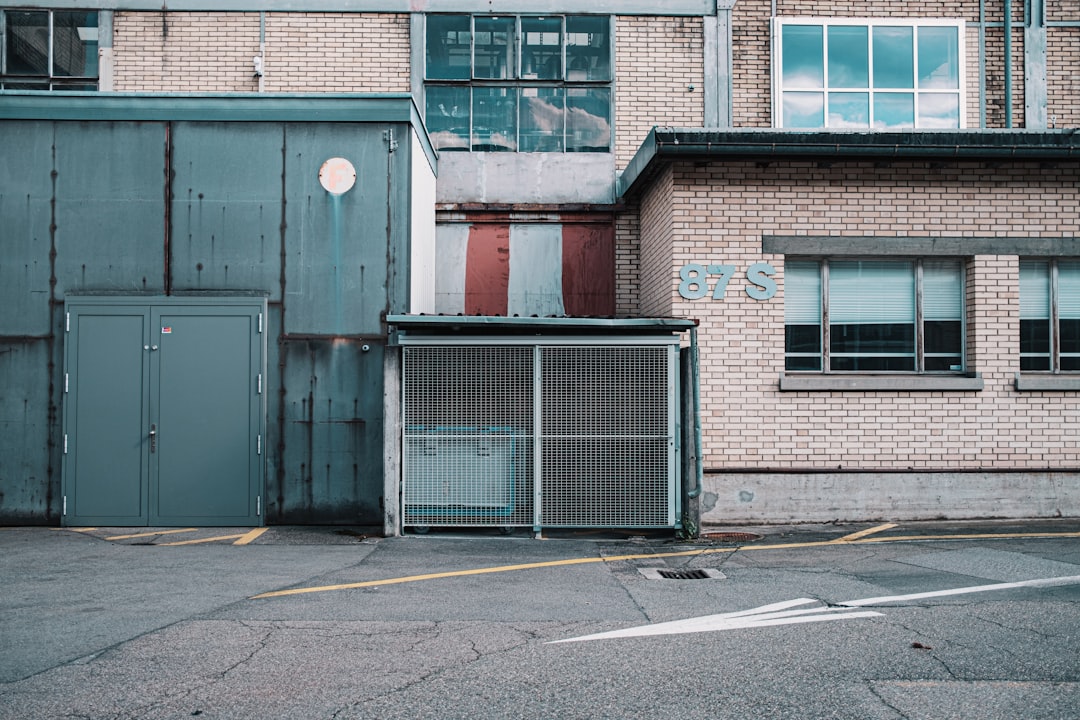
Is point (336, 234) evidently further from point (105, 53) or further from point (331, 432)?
point (105, 53)

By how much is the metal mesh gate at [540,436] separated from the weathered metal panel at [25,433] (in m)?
4.48

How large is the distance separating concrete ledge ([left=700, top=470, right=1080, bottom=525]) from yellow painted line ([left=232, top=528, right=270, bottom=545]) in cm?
530

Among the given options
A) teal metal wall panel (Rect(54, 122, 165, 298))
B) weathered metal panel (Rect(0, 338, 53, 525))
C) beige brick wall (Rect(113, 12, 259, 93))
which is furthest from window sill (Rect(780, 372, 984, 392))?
beige brick wall (Rect(113, 12, 259, 93))

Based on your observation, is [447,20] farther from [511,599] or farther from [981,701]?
[981,701]

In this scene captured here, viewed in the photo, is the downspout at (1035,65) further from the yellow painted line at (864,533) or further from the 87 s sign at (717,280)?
the yellow painted line at (864,533)

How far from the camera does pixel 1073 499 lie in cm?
1138

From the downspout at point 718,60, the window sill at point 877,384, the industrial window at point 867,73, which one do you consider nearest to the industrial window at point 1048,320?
the window sill at point 877,384

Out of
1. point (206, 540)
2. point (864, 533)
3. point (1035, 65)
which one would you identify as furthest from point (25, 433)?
point (1035, 65)

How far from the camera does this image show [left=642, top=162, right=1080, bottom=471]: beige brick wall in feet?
37.4

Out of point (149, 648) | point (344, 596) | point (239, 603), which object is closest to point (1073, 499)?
point (344, 596)

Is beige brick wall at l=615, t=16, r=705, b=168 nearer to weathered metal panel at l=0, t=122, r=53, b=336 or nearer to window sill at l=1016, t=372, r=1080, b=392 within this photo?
window sill at l=1016, t=372, r=1080, b=392

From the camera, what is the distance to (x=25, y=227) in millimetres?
11219

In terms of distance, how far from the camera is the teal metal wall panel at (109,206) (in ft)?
36.8

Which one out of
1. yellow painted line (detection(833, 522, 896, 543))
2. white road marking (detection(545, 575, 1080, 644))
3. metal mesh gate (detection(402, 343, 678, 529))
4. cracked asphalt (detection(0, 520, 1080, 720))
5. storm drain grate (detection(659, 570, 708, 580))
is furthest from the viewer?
metal mesh gate (detection(402, 343, 678, 529))
